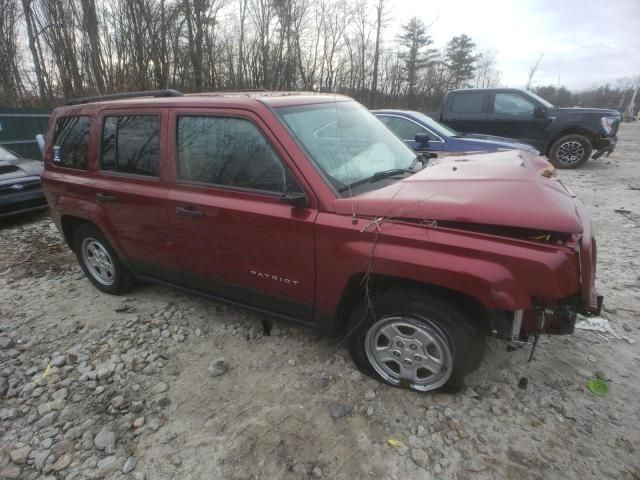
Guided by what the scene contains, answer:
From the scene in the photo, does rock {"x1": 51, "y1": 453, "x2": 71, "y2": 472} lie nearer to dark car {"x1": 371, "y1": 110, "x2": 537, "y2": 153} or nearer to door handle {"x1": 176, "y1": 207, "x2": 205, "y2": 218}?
door handle {"x1": 176, "y1": 207, "x2": 205, "y2": 218}

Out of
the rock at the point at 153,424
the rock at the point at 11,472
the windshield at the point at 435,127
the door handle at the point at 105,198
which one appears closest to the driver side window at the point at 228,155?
the door handle at the point at 105,198

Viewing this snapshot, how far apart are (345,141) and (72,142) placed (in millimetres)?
2627

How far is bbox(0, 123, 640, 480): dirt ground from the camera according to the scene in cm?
200

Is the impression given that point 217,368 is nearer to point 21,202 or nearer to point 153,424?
point 153,424

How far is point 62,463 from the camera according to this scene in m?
2.06

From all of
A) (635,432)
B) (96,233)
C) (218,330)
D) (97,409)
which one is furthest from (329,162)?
(96,233)

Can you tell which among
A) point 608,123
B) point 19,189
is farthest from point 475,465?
point 608,123

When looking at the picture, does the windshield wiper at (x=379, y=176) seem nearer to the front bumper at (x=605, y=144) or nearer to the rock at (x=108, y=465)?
the rock at (x=108, y=465)

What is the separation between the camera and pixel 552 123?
8.97m

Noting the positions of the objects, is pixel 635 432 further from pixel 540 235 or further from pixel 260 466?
pixel 260 466

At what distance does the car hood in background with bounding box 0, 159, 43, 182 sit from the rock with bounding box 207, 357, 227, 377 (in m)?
5.90

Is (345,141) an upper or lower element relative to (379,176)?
upper

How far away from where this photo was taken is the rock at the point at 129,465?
200 cm

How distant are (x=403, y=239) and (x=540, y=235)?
0.68m
